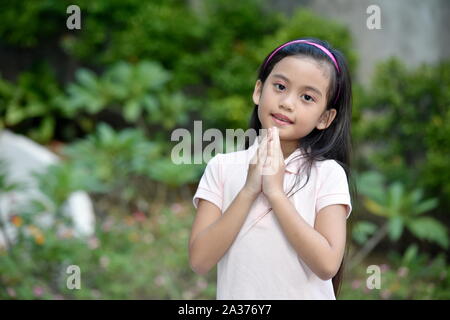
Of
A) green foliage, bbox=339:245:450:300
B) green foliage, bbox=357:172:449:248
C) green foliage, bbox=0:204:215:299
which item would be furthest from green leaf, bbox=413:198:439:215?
green foliage, bbox=0:204:215:299

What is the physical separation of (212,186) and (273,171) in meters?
0.20

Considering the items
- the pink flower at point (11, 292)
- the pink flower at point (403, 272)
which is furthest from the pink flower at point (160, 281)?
the pink flower at point (403, 272)

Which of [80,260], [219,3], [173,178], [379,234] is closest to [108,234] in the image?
[80,260]

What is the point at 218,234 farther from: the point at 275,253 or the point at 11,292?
the point at 11,292

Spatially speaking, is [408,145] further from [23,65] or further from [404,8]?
[23,65]

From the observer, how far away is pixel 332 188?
1.65 m

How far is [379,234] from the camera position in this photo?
473cm

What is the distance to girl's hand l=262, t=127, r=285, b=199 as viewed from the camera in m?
1.58

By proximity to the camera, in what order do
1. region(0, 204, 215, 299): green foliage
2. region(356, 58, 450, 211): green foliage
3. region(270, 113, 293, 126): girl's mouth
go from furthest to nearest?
region(356, 58, 450, 211): green foliage < region(0, 204, 215, 299): green foliage < region(270, 113, 293, 126): girl's mouth

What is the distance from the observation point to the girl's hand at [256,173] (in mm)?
1599

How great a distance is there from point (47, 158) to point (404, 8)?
128 inches

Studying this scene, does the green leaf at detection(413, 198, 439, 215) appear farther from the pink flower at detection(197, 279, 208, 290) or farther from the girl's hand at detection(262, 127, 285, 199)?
the girl's hand at detection(262, 127, 285, 199)

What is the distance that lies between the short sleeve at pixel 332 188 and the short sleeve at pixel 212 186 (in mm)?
257

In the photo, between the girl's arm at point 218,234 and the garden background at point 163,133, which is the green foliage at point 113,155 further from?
the girl's arm at point 218,234
